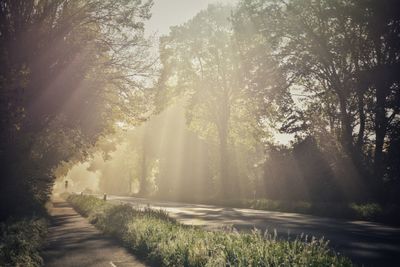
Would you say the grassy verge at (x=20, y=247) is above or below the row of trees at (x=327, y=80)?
below

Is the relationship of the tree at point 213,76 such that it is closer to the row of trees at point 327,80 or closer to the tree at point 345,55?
the row of trees at point 327,80

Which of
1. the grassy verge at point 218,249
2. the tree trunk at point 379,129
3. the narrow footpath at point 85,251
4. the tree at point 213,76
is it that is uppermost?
the tree at point 213,76

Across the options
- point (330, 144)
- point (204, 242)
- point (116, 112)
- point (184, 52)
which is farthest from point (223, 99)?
point (204, 242)

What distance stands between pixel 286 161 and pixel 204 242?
24.6 m

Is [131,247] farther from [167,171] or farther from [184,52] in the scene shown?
[167,171]

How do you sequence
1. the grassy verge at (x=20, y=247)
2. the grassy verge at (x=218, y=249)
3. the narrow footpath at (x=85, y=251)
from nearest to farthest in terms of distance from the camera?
the grassy verge at (x=218, y=249), the grassy verge at (x=20, y=247), the narrow footpath at (x=85, y=251)

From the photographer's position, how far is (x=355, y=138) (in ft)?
100

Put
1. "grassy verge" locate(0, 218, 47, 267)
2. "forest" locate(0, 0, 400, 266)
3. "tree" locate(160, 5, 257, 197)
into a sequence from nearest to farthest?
1. "grassy verge" locate(0, 218, 47, 267)
2. "forest" locate(0, 0, 400, 266)
3. "tree" locate(160, 5, 257, 197)

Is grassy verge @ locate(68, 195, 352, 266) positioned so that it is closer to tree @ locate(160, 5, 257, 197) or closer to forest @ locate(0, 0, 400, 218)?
forest @ locate(0, 0, 400, 218)

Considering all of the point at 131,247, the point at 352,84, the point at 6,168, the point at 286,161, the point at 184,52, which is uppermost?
the point at 184,52

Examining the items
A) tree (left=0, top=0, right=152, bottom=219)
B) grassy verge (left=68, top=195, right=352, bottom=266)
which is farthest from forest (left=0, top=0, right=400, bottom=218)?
grassy verge (left=68, top=195, right=352, bottom=266)

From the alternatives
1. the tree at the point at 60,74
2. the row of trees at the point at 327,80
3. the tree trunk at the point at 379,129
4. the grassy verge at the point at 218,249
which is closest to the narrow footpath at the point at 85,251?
the grassy verge at the point at 218,249

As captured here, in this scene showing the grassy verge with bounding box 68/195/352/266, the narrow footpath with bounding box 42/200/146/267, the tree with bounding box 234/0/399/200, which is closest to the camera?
the grassy verge with bounding box 68/195/352/266

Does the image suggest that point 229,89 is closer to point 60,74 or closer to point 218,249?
point 60,74
